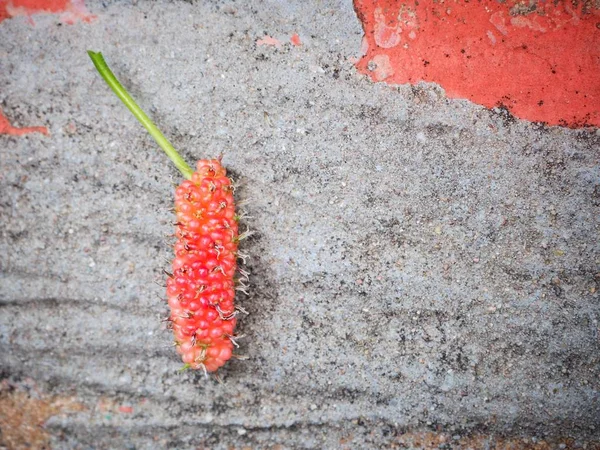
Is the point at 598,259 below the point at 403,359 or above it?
above

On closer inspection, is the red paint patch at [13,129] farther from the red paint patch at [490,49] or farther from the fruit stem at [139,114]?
the red paint patch at [490,49]

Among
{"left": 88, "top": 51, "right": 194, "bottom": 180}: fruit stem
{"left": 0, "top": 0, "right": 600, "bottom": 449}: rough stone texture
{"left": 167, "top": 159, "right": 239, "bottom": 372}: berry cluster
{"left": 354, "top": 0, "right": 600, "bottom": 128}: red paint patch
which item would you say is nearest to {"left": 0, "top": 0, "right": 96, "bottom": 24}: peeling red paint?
{"left": 0, "top": 0, "right": 600, "bottom": 449}: rough stone texture

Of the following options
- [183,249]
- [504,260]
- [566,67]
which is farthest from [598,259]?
[183,249]

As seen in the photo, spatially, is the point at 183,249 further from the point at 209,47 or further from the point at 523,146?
the point at 523,146

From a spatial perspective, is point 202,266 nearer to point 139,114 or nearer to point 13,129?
point 139,114

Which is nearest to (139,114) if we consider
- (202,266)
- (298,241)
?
(202,266)
